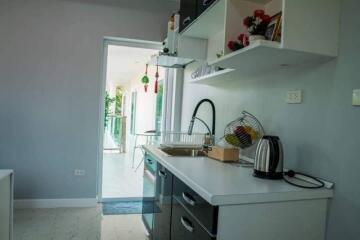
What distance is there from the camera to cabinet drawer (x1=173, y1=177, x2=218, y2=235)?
1263 millimetres

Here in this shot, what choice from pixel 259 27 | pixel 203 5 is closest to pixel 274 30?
pixel 259 27

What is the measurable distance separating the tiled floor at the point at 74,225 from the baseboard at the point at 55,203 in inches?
3.5

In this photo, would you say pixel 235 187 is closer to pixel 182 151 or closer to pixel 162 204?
pixel 162 204

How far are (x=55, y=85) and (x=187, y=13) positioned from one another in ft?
6.28

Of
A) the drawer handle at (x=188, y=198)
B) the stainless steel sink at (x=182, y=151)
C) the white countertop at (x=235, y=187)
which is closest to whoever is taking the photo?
the white countertop at (x=235, y=187)

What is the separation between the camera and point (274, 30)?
1.53 m

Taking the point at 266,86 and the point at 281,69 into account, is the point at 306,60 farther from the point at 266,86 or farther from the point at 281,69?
the point at 266,86

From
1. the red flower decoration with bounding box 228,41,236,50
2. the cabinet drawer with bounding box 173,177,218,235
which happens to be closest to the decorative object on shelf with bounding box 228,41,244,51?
the red flower decoration with bounding box 228,41,236,50

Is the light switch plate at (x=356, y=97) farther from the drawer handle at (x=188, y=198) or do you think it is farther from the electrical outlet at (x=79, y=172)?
the electrical outlet at (x=79, y=172)

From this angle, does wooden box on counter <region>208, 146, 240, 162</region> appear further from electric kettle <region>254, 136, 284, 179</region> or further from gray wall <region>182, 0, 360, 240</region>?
electric kettle <region>254, 136, 284, 179</region>

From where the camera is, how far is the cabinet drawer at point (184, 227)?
4.54 feet

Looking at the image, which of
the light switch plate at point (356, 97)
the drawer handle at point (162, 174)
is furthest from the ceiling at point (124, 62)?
the light switch plate at point (356, 97)

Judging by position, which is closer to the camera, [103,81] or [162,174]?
[162,174]

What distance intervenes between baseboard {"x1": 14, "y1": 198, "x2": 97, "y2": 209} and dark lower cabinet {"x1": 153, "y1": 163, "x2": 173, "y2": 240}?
154 cm
